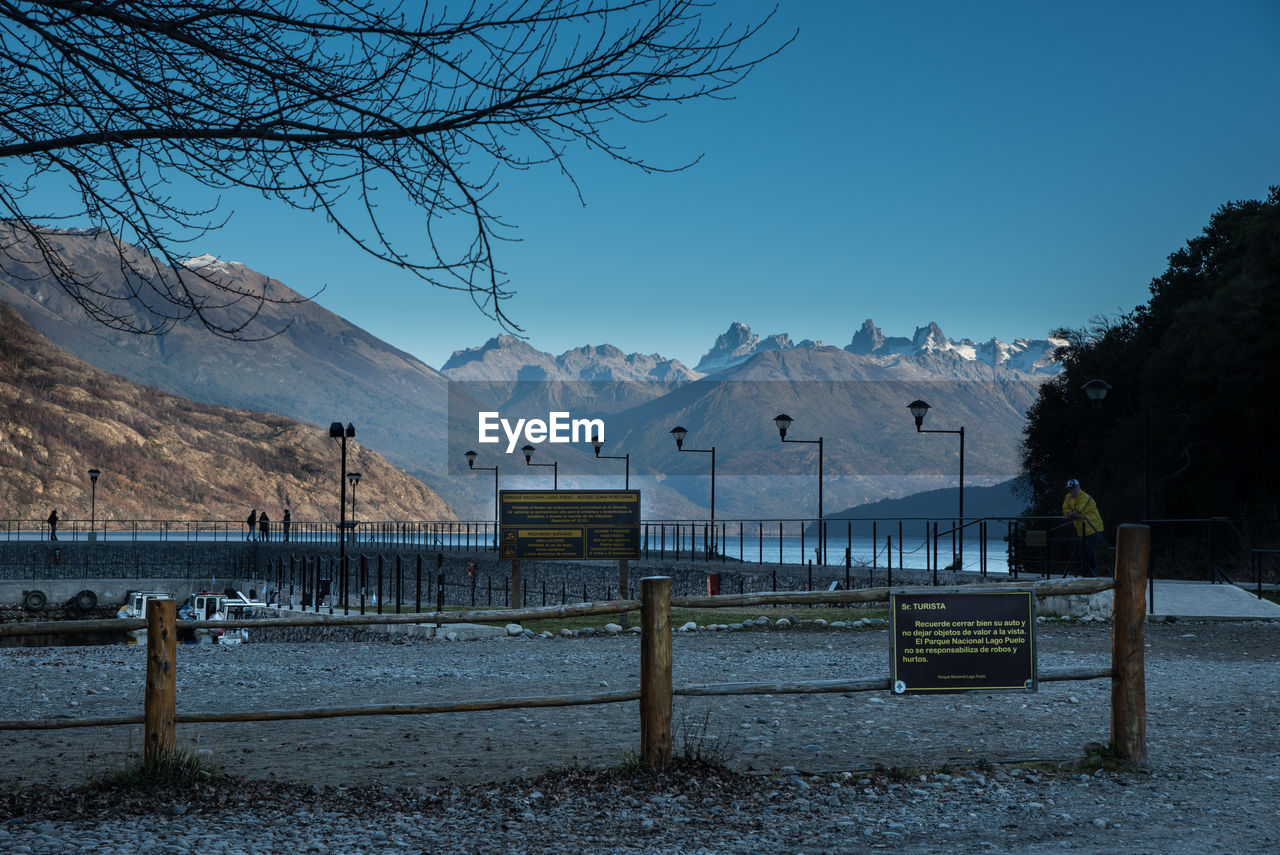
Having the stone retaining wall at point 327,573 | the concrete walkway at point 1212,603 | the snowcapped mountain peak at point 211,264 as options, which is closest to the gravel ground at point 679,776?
the snowcapped mountain peak at point 211,264

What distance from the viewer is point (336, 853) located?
19.4ft

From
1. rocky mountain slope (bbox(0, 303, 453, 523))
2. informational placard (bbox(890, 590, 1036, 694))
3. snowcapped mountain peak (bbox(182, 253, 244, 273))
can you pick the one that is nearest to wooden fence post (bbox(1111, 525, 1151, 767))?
informational placard (bbox(890, 590, 1036, 694))

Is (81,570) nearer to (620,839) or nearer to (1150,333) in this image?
(1150,333)

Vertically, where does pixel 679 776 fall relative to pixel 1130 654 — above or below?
below

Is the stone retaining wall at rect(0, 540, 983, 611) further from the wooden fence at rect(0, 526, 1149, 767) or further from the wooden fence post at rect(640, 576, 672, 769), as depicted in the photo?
the wooden fence post at rect(640, 576, 672, 769)

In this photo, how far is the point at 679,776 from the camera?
286 inches

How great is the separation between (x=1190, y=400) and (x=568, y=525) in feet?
83.4

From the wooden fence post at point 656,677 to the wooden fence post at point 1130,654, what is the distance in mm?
3062

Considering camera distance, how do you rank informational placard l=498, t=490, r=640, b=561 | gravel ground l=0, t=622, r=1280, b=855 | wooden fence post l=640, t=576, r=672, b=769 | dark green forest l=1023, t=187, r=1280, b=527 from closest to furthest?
gravel ground l=0, t=622, r=1280, b=855 < wooden fence post l=640, t=576, r=672, b=769 < informational placard l=498, t=490, r=640, b=561 < dark green forest l=1023, t=187, r=1280, b=527

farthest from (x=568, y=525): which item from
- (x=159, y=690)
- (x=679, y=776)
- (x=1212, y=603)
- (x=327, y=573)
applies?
(x=327, y=573)

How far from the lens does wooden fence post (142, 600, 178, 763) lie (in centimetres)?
700

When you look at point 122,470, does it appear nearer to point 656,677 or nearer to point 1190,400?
point 1190,400

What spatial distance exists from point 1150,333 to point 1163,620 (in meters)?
28.0

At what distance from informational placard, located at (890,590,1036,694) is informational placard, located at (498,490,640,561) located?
47.0ft
